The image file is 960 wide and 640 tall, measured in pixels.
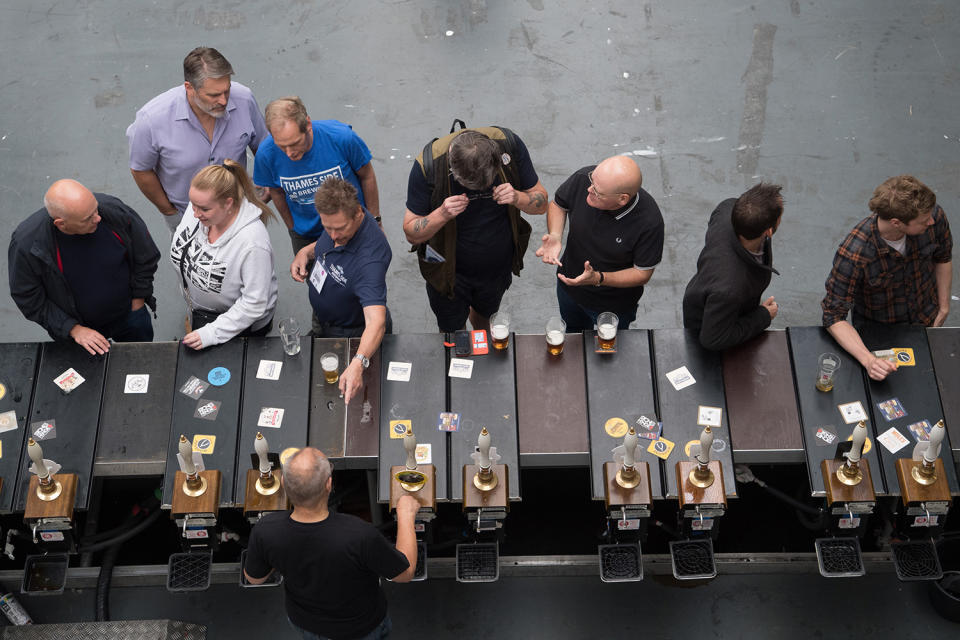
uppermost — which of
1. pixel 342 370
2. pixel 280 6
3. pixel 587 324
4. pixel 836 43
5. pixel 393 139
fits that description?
pixel 280 6

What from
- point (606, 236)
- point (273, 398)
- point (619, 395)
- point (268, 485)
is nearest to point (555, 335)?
point (619, 395)

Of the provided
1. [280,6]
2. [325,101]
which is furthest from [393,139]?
[280,6]

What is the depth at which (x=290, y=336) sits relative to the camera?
153 inches

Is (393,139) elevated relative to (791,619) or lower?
elevated

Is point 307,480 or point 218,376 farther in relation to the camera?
point 218,376

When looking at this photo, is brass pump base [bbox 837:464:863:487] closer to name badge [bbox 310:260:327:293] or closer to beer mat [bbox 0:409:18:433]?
name badge [bbox 310:260:327:293]

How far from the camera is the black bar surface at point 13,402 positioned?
364 centimetres

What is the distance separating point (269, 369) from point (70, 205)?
1.03 metres

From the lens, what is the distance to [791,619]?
4.15 meters

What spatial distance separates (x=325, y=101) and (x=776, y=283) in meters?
3.13

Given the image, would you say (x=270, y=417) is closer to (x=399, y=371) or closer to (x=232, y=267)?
(x=399, y=371)

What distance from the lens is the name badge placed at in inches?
157

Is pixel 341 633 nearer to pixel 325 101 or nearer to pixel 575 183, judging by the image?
pixel 575 183

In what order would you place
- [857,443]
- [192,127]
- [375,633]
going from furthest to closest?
[192,127] < [375,633] < [857,443]
